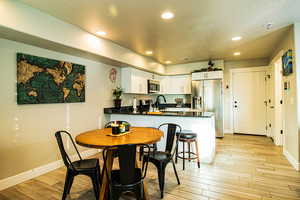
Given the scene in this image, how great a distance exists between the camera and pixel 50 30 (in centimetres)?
242

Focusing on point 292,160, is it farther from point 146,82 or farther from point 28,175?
point 28,175

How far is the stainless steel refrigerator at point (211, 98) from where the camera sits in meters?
5.05

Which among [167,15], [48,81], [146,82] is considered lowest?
[48,81]

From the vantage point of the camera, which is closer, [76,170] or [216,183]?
[76,170]

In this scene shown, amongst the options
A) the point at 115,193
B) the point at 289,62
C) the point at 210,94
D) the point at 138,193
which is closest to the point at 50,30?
the point at 115,193

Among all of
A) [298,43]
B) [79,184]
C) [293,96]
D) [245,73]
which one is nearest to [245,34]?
[298,43]

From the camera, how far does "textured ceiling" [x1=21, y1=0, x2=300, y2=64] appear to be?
217 centimetres

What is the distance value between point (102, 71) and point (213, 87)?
338 centimetres

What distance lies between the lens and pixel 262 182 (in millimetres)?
2383

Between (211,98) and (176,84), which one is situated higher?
(176,84)

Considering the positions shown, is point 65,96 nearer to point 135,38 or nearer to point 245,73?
point 135,38

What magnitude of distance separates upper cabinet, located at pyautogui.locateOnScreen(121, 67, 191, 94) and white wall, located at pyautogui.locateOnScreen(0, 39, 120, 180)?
3.58ft

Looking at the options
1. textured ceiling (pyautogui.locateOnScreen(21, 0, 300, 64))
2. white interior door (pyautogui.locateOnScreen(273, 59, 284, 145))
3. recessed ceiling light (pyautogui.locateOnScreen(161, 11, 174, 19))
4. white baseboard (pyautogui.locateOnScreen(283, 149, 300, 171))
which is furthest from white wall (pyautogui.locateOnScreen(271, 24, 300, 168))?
recessed ceiling light (pyautogui.locateOnScreen(161, 11, 174, 19))

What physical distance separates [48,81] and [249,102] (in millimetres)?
5676
